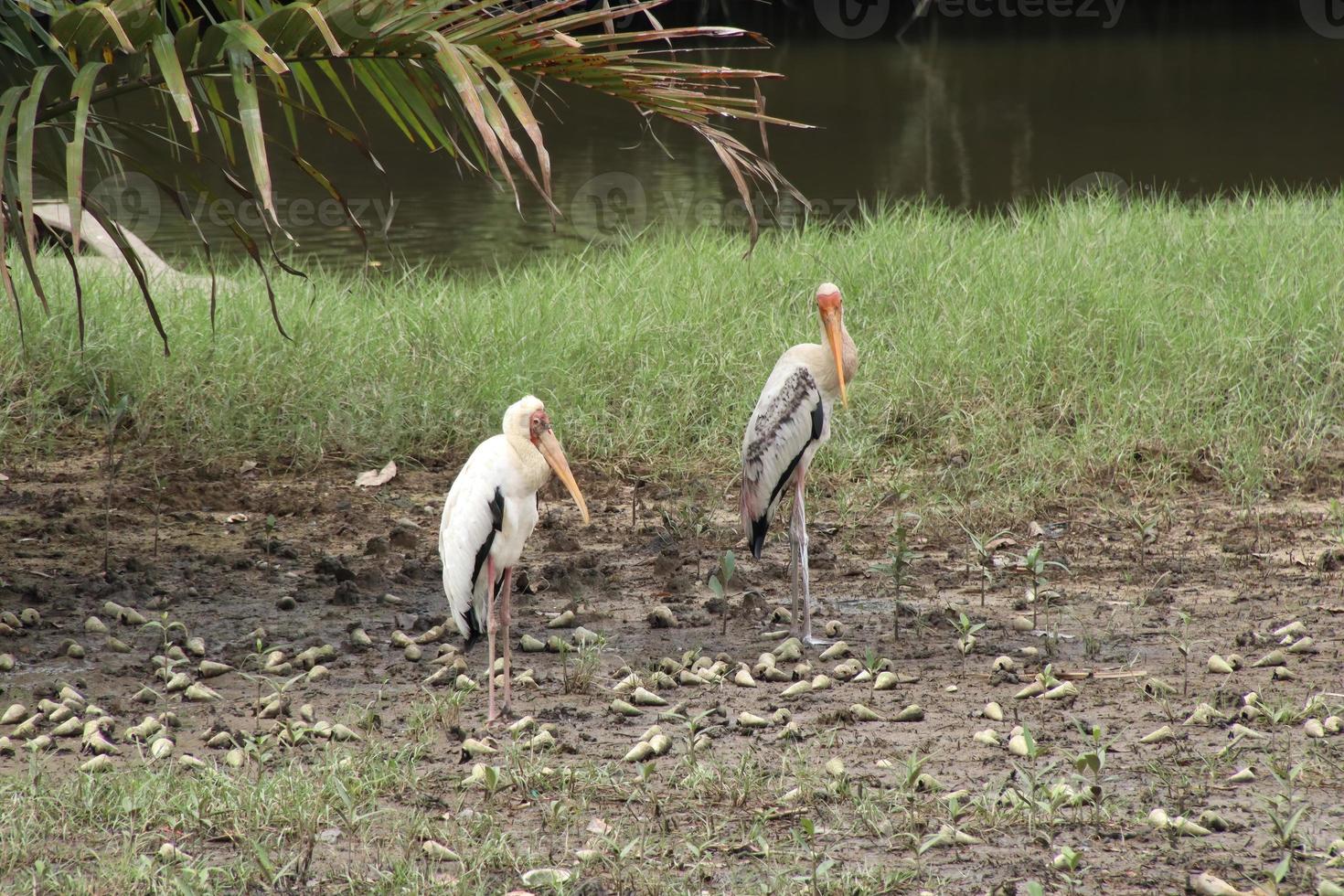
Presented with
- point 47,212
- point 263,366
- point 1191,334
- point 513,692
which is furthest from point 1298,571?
point 47,212

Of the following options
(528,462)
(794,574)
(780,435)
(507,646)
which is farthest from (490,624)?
(780,435)

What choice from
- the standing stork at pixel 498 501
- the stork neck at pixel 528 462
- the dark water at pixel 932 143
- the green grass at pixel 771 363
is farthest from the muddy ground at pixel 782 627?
the dark water at pixel 932 143

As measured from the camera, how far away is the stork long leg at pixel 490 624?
11.9 feet

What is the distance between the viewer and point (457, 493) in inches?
148

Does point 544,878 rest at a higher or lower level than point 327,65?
lower

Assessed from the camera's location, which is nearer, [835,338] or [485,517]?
[485,517]

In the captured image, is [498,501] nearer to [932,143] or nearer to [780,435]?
[780,435]

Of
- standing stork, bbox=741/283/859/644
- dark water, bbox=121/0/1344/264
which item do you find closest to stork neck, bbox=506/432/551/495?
standing stork, bbox=741/283/859/644

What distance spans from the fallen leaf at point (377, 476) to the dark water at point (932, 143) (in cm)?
217

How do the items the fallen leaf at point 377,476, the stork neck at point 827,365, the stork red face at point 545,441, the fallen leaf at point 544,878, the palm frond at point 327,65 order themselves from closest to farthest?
the fallen leaf at point 544,878
the palm frond at point 327,65
the stork red face at point 545,441
the stork neck at point 827,365
the fallen leaf at point 377,476

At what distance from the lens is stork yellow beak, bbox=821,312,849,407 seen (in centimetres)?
451

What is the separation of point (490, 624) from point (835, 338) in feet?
4.78

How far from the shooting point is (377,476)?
552 centimetres

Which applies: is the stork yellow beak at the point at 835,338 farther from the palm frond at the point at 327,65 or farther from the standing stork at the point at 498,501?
the standing stork at the point at 498,501
